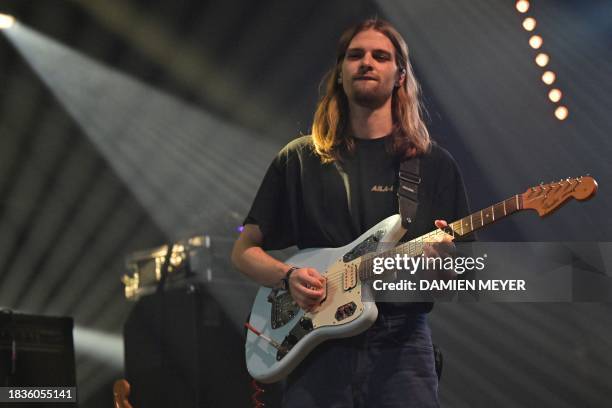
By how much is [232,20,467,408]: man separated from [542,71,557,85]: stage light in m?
1.68

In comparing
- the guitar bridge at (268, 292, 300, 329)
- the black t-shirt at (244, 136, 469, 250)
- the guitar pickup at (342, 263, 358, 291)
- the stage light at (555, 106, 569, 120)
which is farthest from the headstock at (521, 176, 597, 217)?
the stage light at (555, 106, 569, 120)

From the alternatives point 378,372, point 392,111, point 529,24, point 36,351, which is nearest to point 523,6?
point 529,24

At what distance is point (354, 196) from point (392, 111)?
35 cm

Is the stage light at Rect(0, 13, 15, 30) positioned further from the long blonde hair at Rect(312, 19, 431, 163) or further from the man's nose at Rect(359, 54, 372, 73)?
the man's nose at Rect(359, 54, 372, 73)

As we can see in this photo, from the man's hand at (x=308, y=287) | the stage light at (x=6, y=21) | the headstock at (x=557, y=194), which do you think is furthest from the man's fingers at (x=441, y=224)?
the stage light at (x=6, y=21)

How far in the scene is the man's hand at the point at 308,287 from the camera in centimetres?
258

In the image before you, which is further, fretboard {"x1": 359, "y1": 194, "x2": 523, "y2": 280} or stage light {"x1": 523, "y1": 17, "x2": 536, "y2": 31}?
stage light {"x1": 523, "y1": 17, "x2": 536, "y2": 31}

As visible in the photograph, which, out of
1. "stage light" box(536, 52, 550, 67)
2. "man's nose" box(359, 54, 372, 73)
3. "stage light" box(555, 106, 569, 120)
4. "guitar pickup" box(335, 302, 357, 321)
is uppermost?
"stage light" box(536, 52, 550, 67)

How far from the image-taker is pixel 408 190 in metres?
2.53

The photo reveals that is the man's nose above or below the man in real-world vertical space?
above

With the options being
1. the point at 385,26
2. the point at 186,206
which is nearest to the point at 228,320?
the point at 186,206

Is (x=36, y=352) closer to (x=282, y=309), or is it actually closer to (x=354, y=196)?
(x=282, y=309)

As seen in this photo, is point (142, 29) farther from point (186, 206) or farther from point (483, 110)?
point (483, 110)

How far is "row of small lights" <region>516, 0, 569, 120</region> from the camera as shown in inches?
169
